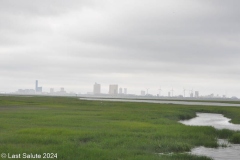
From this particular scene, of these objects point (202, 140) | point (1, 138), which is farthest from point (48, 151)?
point (202, 140)

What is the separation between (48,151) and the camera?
773 inches

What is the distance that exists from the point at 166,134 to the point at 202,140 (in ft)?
11.3

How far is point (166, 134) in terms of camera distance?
29.6m

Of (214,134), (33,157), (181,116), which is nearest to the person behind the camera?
(33,157)

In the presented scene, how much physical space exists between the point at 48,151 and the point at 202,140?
50.7ft

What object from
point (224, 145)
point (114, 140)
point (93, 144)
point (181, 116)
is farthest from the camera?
point (181, 116)

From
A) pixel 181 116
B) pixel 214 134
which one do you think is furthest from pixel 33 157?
pixel 181 116

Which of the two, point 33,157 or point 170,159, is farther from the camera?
point 170,159

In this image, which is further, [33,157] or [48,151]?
[48,151]

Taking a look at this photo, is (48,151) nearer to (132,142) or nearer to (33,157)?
(33,157)

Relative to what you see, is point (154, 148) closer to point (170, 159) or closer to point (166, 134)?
point (170, 159)

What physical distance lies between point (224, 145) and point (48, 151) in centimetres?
1602

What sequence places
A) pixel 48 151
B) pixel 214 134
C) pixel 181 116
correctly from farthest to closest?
pixel 181 116
pixel 214 134
pixel 48 151

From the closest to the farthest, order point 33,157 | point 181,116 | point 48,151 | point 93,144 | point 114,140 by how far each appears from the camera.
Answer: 1. point 33,157
2. point 48,151
3. point 93,144
4. point 114,140
5. point 181,116
